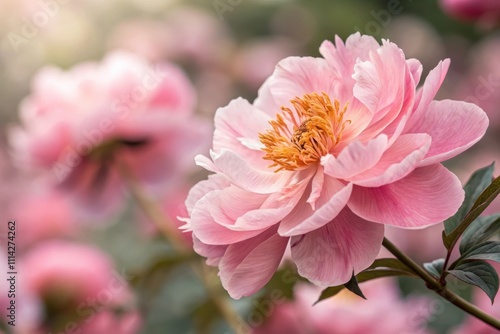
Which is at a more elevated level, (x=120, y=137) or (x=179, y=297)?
(x=120, y=137)

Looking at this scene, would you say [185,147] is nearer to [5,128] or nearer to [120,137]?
[120,137]

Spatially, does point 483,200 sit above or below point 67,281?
above

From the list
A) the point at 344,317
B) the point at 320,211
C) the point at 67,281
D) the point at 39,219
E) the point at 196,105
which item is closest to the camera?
the point at 320,211

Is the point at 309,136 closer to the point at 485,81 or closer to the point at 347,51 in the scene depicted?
the point at 347,51

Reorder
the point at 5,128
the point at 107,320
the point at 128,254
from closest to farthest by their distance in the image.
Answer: the point at 107,320 → the point at 128,254 → the point at 5,128

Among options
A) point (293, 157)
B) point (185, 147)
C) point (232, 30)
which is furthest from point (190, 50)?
point (293, 157)

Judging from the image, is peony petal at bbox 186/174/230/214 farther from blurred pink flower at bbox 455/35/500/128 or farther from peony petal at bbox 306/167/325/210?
blurred pink flower at bbox 455/35/500/128

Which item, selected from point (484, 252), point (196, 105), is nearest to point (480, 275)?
point (484, 252)
